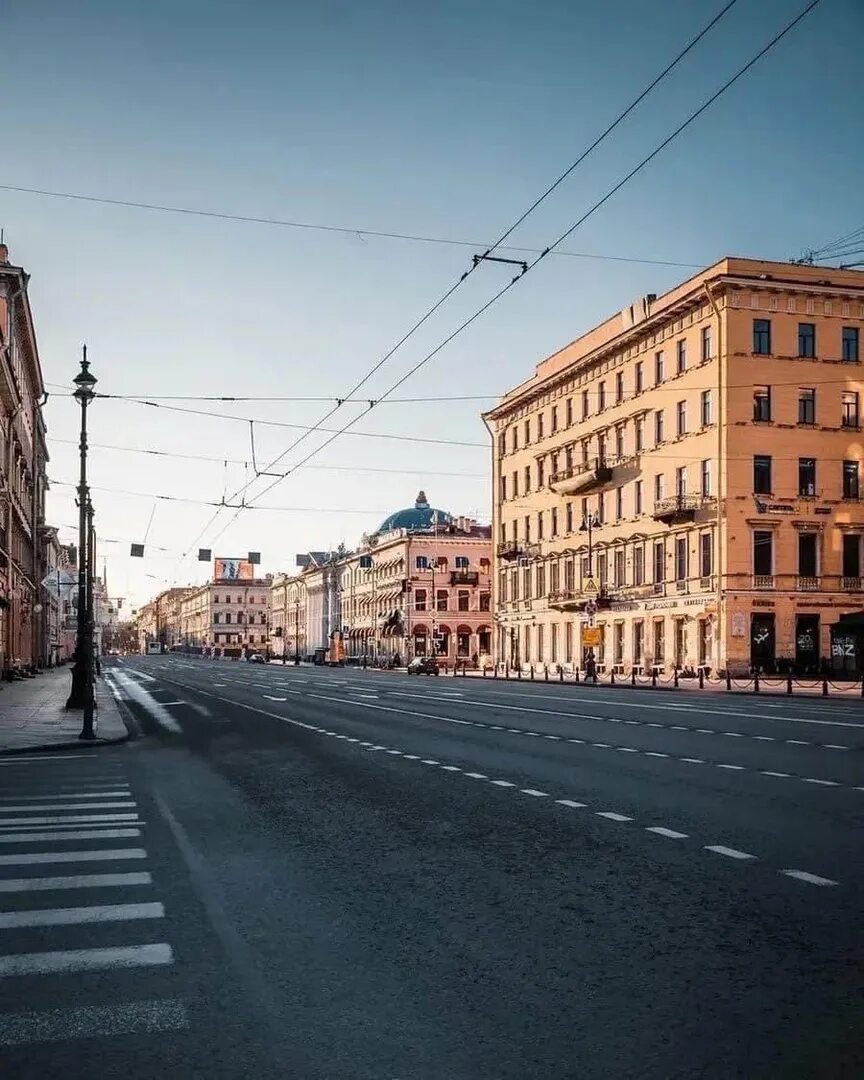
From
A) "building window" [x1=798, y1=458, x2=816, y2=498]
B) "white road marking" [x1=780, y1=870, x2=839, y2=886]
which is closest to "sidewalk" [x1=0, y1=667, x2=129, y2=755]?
"white road marking" [x1=780, y1=870, x2=839, y2=886]

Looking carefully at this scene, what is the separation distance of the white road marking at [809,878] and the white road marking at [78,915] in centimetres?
420

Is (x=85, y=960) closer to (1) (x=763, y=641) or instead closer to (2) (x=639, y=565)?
(1) (x=763, y=641)

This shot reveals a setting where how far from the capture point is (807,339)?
54.1 metres

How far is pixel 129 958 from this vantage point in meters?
6.14

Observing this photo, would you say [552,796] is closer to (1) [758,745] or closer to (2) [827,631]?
(1) [758,745]

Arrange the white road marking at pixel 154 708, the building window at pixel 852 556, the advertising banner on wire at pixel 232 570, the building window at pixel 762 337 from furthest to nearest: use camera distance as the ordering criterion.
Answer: the advertising banner on wire at pixel 232 570, the building window at pixel 852 556, the building window at pixel 762 337, the white road marking at pixel 154 708

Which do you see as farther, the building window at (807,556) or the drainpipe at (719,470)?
the building window at (807,556)

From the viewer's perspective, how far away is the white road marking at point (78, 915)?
6961 millimetres

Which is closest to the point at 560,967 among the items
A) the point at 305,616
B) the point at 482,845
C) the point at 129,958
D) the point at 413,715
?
the point at 129,958

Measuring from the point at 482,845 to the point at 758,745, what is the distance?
10.3 m

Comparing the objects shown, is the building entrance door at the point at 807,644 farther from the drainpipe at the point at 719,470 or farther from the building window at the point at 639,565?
the building window at the point at 639,565

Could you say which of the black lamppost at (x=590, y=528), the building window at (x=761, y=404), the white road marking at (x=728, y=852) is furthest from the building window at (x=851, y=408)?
the white road marking at (x=728, y=852)

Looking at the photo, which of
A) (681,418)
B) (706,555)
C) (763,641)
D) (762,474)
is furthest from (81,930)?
(681,418)

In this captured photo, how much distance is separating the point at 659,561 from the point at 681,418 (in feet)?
24.1
